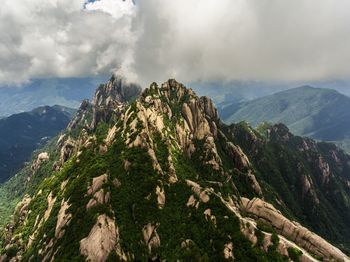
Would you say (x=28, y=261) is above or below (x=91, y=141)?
below

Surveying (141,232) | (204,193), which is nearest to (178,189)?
(204,193)

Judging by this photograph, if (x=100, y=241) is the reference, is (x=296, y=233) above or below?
below

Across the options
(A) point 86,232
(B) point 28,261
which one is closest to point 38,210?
(B) point 28,261

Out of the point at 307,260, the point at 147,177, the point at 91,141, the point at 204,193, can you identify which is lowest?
the point at 307,260

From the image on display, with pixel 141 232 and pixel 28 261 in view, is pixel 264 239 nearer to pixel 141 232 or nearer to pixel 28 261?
pixel 141 232

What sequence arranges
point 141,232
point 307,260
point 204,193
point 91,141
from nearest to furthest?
point 307,260 → point 141,232 → point 204,193 → point 91,141

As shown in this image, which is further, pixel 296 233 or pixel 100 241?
pixel 296 233

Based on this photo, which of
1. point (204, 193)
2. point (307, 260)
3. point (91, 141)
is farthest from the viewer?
point (91, 141)

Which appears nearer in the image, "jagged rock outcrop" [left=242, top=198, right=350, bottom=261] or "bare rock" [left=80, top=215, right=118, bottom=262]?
"bare rock" [left=80, top=215, right=118, bottom=262]

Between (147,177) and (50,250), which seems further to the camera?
(147,177)

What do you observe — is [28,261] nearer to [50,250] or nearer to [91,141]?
[50,250]

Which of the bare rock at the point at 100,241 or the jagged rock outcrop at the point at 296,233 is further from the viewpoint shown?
the jagged rock outcrop at the point at 296,233
